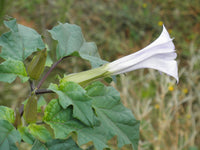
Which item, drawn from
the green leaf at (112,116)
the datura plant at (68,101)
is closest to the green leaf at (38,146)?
the datura plant at (68,101)

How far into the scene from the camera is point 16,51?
1.92 ft

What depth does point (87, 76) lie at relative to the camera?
1.82ft

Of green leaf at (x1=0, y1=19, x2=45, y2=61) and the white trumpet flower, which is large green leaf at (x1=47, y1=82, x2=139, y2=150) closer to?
the white trumpet flower

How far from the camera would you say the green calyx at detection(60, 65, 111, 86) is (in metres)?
0.55

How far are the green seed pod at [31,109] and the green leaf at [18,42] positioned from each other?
0.40 feet

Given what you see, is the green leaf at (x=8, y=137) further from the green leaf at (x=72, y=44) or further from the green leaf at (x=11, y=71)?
the green leaf at (x=72, y=44)

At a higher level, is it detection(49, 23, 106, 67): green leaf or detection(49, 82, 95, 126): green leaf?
detection(49, 23, 106, 67): green leaf

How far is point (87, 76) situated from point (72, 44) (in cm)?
11

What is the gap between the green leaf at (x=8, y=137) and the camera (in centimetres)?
46

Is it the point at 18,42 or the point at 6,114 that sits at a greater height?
the point at 18,42

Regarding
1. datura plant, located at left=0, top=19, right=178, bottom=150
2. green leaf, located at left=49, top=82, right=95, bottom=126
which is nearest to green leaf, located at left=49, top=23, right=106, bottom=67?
datura plant, located at left=0, top=19, right=178, bottom=150

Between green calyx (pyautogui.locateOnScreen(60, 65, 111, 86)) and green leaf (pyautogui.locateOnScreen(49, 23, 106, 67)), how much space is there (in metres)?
0.03

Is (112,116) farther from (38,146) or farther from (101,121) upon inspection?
(38,146)

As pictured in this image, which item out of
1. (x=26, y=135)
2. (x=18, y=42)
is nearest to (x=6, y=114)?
(x=26, y=135)
